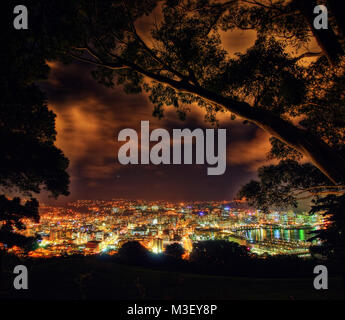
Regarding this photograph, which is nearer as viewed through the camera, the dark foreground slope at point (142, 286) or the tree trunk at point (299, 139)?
the tree trunk at point (299, 139)

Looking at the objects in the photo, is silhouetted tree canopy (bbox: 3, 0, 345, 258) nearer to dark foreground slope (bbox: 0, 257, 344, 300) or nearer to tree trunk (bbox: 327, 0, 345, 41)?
tree trunk (bbox: 327, 0, 345, 41)

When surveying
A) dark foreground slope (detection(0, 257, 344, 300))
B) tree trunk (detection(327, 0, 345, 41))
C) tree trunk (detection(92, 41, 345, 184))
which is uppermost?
tree trunk (detection(327, 0, 345, 41))

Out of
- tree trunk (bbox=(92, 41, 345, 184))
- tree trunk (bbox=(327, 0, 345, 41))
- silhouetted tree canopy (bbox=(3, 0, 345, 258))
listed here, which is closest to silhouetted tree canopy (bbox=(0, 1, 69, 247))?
silhouetted tree canopy (bbox=(3, 0, 345, 258))

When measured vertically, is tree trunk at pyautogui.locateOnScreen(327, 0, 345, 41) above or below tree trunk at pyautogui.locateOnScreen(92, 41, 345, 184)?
above

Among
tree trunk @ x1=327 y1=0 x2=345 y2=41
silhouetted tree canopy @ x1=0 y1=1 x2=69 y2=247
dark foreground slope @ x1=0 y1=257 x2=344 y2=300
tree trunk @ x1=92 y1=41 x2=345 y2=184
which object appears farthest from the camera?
dark foreground slope @ x1=0 y1=257 x2=344 y2=300

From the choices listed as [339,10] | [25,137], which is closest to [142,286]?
[25,137]

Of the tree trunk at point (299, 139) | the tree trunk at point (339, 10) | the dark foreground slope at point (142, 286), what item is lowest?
the dark foreground slope at point (142, 286)

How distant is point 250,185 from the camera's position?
6.36 m

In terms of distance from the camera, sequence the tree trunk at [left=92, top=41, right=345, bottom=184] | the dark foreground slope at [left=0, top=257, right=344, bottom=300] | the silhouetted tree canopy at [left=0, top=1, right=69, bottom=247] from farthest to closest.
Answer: the dark foreground slope at [left=0, top=257, right=344, bottom=300], the silhouetted tree canopy at [left=0, top=1, right=69, bottom=247], the tree trunk at [left=92, top=41, right=345, bottom=184]

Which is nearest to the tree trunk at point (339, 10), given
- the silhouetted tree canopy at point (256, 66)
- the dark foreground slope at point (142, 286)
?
the silhouetted tree canopy at point (256, 66)

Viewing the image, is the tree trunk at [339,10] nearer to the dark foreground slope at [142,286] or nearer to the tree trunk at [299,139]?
the tree trunk at [299,139]
